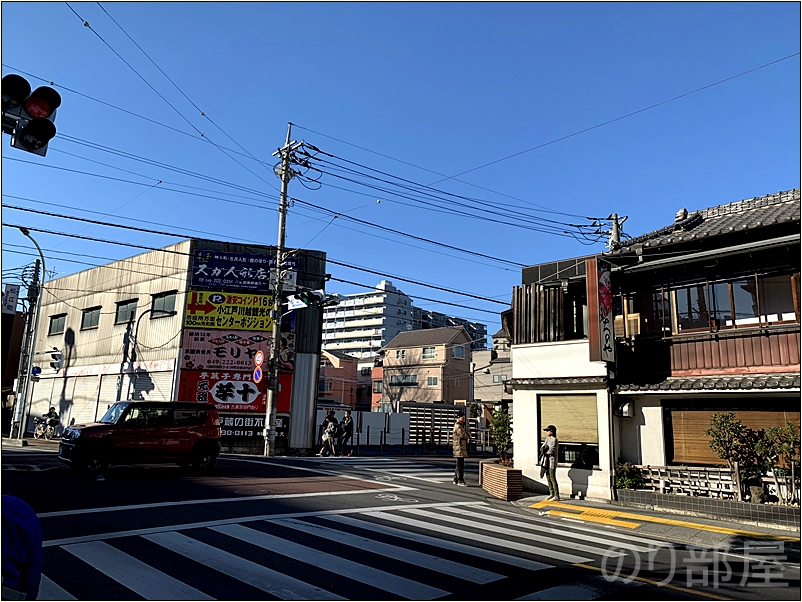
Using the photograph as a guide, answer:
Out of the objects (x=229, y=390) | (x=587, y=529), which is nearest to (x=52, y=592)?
(x=587, y=529)

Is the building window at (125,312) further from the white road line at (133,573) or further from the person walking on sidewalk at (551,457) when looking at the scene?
the white road line at (133,573)

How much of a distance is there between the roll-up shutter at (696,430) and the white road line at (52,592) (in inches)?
484

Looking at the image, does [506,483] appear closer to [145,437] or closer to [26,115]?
[145,437]

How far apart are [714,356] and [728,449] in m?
2.22

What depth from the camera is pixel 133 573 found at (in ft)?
20.9

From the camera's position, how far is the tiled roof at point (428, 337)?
63316 millimetres

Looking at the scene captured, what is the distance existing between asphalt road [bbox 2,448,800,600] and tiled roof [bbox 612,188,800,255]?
703cm

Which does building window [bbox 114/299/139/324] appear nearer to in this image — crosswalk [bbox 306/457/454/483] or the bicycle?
the bicycle

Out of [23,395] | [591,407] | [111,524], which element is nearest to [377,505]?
[111,524]

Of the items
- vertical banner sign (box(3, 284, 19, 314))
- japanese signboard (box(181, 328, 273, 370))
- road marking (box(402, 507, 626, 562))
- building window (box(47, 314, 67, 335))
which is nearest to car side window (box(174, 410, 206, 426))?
road marking (box(402, 507, 626, 562))

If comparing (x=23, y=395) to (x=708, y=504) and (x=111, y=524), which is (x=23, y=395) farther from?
(x=708, y=504)

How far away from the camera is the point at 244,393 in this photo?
26.4 meters

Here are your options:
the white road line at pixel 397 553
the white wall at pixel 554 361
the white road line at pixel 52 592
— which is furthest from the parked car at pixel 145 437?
the white road line at pixel 52 592

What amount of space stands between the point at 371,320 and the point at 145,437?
97.8 meters
